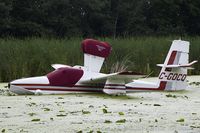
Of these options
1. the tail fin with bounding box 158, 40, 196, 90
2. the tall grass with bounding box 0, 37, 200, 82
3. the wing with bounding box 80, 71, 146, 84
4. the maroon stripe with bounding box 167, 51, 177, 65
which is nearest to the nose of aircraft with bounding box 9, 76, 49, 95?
the wing with bounding box 80, 71, 146, 84

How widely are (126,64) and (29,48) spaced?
12.6ft

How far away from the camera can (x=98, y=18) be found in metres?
48.4

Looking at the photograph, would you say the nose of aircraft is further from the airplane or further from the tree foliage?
the tree foliage

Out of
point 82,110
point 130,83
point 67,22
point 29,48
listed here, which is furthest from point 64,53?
point 67,22

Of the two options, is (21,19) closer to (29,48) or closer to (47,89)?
(29,48)

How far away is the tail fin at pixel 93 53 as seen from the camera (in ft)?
53.2

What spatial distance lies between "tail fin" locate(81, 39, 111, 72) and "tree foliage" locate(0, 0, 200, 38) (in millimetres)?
24229

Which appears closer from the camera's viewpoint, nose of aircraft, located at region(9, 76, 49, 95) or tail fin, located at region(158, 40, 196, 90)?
nose of aircraft, located at region(9, 76, 49, 95)

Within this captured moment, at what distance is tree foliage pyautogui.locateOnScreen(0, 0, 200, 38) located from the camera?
42.0 meters

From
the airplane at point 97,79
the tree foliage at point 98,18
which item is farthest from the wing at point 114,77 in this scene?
the tree foliage at point 98,18

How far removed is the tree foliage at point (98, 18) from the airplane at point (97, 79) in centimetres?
2420

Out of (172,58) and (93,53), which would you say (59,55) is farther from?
(172,58)

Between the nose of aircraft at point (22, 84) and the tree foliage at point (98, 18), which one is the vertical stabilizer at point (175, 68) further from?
the tree foliage at point (98, 18)

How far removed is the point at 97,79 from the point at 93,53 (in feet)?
4.18
